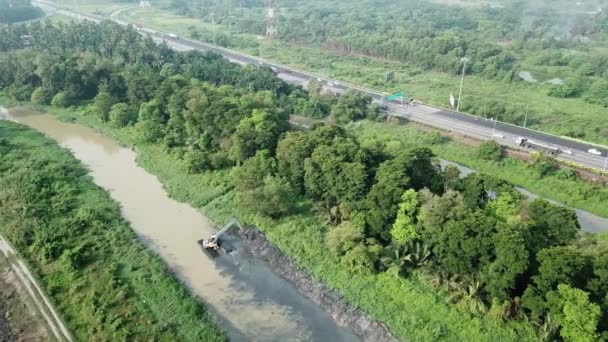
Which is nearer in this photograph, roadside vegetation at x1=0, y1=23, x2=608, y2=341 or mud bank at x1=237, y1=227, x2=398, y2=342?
roadside vegetation at x1=0, y1=23, x2=608, y2=341

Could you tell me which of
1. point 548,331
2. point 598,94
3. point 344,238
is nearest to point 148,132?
point 344,238

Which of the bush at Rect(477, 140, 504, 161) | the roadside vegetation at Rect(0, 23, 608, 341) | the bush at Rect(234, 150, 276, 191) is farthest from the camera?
the bush at Rect(477, 140, 504, 161)

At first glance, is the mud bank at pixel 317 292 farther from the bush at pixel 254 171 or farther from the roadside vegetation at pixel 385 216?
the bush at pixel 254 171

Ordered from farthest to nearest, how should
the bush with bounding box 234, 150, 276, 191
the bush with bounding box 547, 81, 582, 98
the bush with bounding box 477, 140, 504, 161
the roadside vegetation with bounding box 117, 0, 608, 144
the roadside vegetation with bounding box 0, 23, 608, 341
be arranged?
the bush with bounding box 547, 81, 582, 98, the roadside vegetation with bounding box 117, 0, 608, 144, the bush with bounding box 477, 140, 504, 161, the bush with bounding box 234, 150, 276, 191, the roadside vegetation with bounding box 0, 23, 608, 341

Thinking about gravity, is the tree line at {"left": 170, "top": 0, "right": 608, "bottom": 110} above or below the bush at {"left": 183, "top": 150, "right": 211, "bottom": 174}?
above

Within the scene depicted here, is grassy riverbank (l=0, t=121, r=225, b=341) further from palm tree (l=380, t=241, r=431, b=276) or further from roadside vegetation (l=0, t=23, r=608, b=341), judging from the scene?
palm tree (l=380, t=241, r=431, b=276)

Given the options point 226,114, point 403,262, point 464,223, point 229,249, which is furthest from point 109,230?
point 464,223

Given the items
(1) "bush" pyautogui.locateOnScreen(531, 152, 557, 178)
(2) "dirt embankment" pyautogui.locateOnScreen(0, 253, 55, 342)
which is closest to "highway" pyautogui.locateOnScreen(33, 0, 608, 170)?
(1) "bush" pyautogui.locateOnScreen(531, 152, 557, 178)
